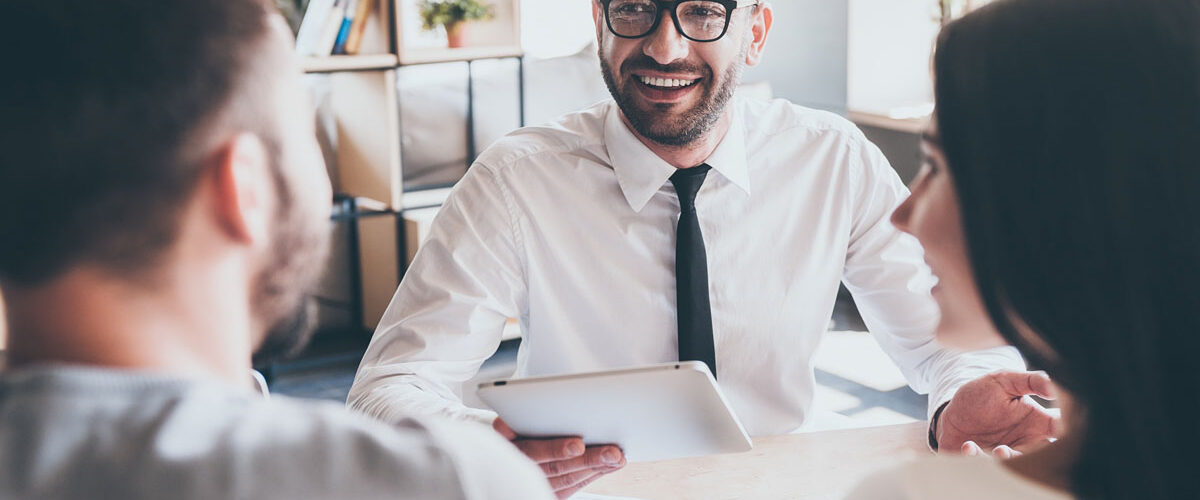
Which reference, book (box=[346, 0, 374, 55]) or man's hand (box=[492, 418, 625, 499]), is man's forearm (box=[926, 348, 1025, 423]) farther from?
book (box=[346, 0, 374, 55])

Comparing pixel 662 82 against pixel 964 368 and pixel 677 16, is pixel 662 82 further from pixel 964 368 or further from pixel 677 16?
pixel 964 368

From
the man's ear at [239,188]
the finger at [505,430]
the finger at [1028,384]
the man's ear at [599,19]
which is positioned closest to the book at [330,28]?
the man's ear at [599,19]

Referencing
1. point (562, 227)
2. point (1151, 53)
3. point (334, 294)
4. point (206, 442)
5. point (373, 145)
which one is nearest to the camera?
point (206, 442)

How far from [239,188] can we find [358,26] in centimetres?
318

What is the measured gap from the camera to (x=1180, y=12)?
0.78 meters

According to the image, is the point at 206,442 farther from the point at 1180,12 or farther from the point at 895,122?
the point at 895,122

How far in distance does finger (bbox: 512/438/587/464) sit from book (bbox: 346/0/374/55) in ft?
8.97

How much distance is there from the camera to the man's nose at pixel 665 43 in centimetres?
186

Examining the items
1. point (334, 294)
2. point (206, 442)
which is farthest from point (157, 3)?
point (334, 294)

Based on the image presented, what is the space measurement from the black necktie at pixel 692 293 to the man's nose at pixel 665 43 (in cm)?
25

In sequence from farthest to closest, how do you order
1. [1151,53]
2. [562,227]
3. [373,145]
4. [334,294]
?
1. [334,294]
2. [373,145]
3. [562,227]
4. [1151,53]

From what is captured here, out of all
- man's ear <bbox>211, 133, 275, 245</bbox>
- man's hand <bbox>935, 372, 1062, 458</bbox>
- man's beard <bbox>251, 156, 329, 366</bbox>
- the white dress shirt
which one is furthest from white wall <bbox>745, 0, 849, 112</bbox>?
man's ear <bbox>211, 133, 275, 245</bbox>

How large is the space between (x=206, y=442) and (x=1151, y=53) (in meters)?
0.65

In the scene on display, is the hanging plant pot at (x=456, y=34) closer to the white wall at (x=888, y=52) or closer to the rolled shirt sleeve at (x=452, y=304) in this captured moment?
the white wall at (x=888, y=52)
